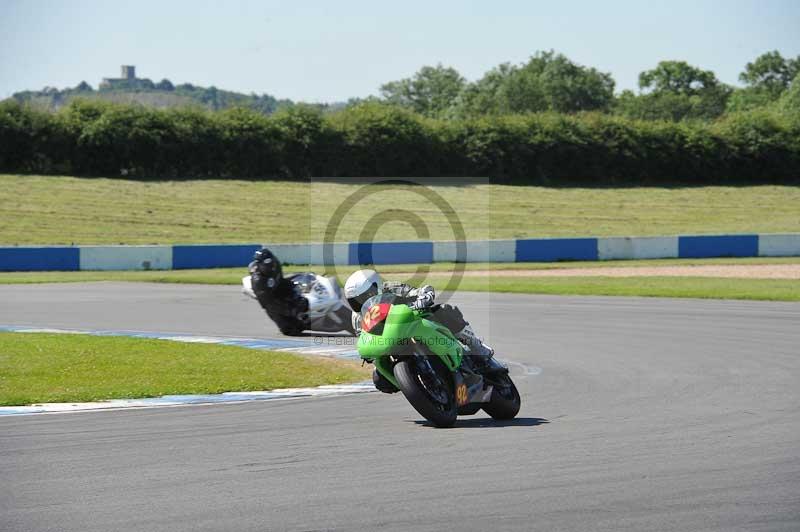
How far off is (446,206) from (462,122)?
349 inches

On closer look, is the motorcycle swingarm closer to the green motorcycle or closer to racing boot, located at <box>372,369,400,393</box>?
the green motorcycle

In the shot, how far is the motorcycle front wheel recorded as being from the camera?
28.3 ft

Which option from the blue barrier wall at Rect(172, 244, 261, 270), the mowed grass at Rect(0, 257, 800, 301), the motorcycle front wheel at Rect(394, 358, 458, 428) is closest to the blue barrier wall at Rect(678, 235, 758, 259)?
the mowed grass at Rect(0, 257, 800, 301)

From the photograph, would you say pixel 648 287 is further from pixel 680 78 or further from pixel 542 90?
pixel 680 78

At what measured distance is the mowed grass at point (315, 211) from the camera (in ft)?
133

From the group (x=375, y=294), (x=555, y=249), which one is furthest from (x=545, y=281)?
(x=375, y=294)

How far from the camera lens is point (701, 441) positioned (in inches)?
323

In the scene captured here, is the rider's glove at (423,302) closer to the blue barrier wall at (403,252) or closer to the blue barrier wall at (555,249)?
the blue barrier wall at (403,252)

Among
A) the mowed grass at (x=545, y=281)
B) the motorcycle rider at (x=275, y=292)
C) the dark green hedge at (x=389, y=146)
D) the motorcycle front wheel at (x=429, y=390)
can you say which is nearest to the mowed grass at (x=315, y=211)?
the dark green hedge at (x=389, y=146)

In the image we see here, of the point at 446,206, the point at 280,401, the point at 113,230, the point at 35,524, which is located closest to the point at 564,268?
the point at 113,230

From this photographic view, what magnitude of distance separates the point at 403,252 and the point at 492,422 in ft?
79.8

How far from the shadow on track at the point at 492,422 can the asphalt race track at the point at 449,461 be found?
25mm

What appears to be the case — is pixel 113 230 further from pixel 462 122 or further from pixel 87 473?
pixel 87 473

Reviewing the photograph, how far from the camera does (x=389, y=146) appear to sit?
56.7m
